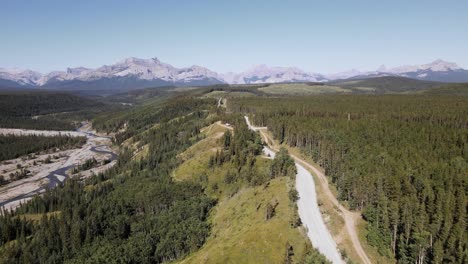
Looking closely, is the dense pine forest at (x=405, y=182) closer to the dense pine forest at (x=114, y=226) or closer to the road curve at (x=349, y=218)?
the road curve at (x=349, y=218)

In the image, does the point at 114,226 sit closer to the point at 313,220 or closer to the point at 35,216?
the point at 35,216

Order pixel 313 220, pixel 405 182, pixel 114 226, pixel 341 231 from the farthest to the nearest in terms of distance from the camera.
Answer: pixel 114 226 < pixel 405 182 < pixel 313 220 < pixel 341 231

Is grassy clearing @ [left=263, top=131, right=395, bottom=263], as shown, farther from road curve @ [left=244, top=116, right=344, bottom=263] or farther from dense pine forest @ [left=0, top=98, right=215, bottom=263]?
dense pine forest @ [left=0, top=98, right=215, bottom=263]

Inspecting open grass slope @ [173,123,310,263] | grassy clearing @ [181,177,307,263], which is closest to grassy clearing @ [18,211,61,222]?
open grass slope @ [173,123,310,263]

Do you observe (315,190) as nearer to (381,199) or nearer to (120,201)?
(381,199)

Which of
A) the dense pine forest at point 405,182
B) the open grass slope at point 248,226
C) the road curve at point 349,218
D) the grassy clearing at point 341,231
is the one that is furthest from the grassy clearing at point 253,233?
the dense pine forest at point 405,182

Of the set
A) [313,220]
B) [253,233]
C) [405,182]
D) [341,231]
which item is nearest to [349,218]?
[341,231]
